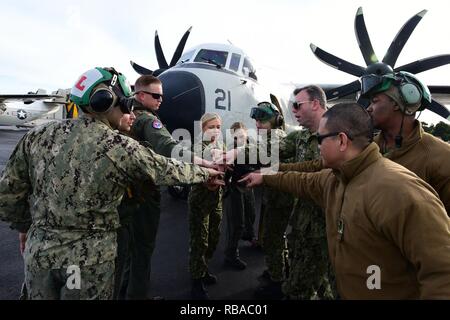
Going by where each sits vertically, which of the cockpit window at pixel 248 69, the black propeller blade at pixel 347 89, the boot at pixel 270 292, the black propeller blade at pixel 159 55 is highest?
the black propeller blade at pixel 159 55

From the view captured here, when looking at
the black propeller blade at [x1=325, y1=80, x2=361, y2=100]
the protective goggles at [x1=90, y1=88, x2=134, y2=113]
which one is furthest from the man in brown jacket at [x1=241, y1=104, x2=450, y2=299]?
the black propeller blade at [x1=325, y1=80, x2=361, y2=100]

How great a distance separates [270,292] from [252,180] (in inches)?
84.0

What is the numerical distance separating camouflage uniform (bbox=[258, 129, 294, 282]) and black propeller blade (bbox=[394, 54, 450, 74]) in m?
8.25

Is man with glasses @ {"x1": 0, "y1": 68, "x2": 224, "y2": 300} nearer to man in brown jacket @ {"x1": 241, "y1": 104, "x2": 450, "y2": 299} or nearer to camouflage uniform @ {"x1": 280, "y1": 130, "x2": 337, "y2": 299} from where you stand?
man in brown jacket @ {"x1": 241, "y1": 104, "x2": 450, "y2": 299}

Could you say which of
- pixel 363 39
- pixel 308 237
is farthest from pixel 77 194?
pixel 363 39

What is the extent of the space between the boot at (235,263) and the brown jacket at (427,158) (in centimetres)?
333

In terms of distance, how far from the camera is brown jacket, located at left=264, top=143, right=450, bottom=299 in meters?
1.49

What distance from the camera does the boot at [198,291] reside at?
417cm

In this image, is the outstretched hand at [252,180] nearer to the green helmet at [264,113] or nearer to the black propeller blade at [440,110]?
the green helmet at [264,113]

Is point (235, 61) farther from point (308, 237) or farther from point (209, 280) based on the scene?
point (308, 237)

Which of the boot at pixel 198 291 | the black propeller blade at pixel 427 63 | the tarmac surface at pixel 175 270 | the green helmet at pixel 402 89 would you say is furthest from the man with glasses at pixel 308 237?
the black propeller blade at pixel 427 63
